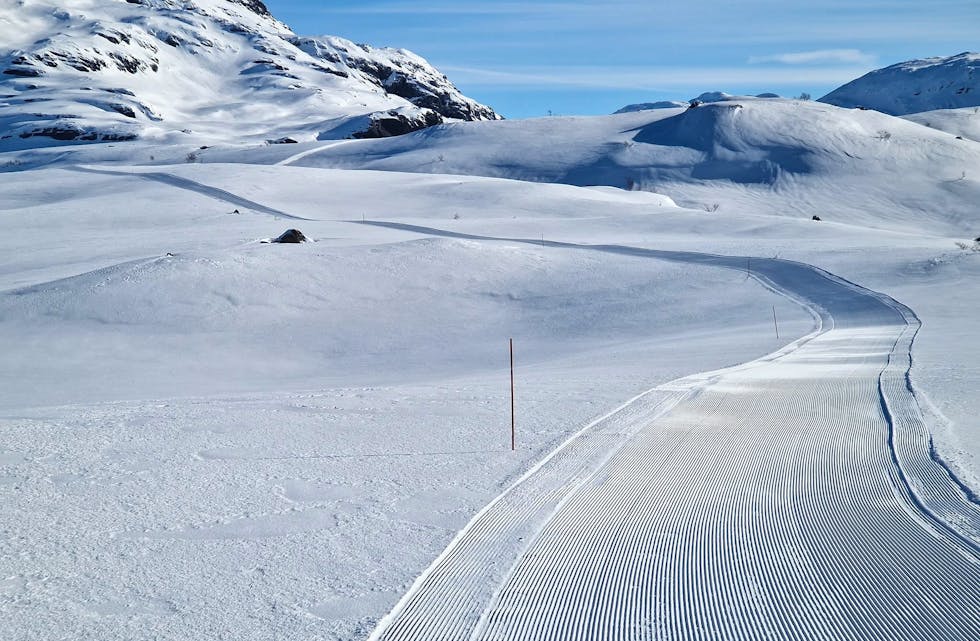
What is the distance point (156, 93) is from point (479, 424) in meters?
178

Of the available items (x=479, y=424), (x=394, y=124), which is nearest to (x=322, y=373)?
(x=479, y=424)

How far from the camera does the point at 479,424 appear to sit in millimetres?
10211

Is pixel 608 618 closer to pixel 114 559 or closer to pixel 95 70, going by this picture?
pixel 114 559

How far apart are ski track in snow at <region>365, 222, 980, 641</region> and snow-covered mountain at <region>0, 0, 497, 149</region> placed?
109056mm

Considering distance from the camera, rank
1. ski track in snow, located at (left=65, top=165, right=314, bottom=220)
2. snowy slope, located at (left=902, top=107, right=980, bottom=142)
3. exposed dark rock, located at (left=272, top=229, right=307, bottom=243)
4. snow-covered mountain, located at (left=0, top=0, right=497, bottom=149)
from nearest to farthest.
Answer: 1. exposed dark rock, located at (left=272, top=229, right=307, bottom=243)
2. ski track in snow, located at (left=65, top=165, right=314, bottom=220)
3. snowy slope, located at (left=902, top=107, right=980, bottom=142)
4. snow-covered mountain, located at (left=0, top=0, right=497, bottom=149)

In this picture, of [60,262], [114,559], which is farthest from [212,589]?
[60,262]

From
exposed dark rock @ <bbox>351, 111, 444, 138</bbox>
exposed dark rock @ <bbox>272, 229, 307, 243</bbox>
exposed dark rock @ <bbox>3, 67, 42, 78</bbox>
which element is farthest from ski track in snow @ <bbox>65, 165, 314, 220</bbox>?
exposed dark rock @ <bbox>3, 67, 42, 78</bbox>

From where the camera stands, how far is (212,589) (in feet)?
17.7

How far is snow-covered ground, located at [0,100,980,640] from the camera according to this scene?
586 centimetres

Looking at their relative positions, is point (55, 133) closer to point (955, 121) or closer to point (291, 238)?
point (291, 238)

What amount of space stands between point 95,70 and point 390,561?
190096mm

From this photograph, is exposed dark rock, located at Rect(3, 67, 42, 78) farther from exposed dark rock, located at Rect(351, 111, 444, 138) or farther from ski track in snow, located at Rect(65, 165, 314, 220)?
ski track in snow, located at Rect(65, 165, 314, 220)

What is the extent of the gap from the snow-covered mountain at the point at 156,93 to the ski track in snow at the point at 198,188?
140 feet

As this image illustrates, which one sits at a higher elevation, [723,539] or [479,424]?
[723,539]
